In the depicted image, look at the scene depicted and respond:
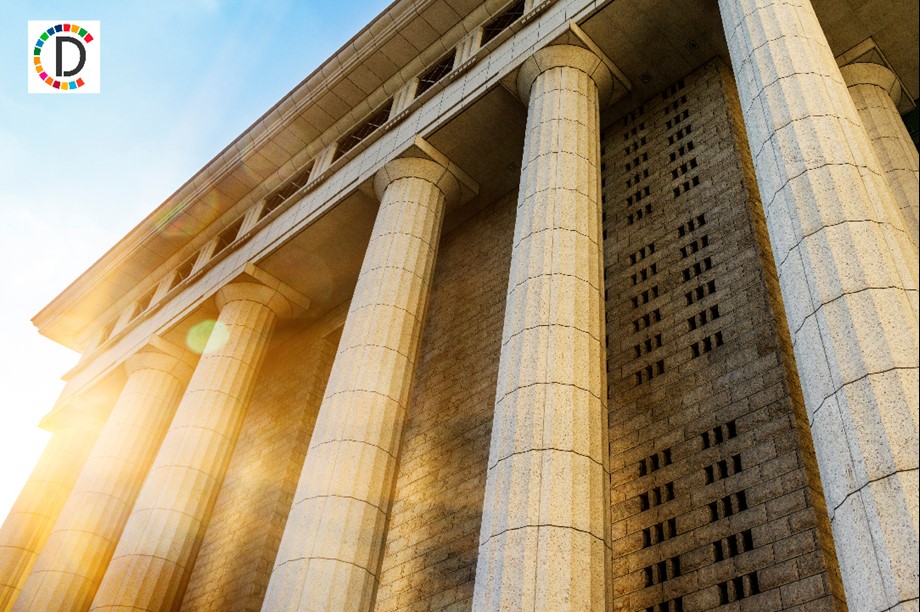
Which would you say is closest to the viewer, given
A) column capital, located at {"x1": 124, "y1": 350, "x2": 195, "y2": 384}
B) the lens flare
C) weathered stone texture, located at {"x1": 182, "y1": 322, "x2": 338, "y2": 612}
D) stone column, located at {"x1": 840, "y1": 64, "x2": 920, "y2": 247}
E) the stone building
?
the stone building

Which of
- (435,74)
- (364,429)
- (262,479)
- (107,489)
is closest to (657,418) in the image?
(364,429)

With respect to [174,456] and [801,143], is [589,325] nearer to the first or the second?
[801,143]

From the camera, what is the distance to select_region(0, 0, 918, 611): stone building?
9.46 meters

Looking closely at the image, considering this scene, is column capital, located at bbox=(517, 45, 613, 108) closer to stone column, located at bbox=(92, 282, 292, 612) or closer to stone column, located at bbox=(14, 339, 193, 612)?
stone column, located at bbox=(92, 282, 292, 612)

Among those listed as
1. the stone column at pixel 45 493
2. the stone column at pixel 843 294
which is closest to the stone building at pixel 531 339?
the stone column at pixel 843 294

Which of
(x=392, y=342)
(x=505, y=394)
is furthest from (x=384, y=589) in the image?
(x=505, y=394)

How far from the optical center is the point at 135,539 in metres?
19.2

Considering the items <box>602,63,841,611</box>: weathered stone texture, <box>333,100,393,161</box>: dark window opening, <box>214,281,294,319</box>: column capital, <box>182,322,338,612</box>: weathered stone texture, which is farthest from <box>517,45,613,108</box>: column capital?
<box>182,322,338,612</box>: weathered stone texture

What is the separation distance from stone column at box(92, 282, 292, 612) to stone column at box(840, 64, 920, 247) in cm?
1698

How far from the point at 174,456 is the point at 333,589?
31.5 feet

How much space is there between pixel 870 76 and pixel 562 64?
6.90 metres

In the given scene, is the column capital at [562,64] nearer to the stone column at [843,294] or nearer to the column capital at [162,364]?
the stone column at [843,294]

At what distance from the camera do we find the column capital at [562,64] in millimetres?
17844

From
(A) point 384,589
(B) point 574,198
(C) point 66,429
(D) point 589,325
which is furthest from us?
(C) point 66,429
